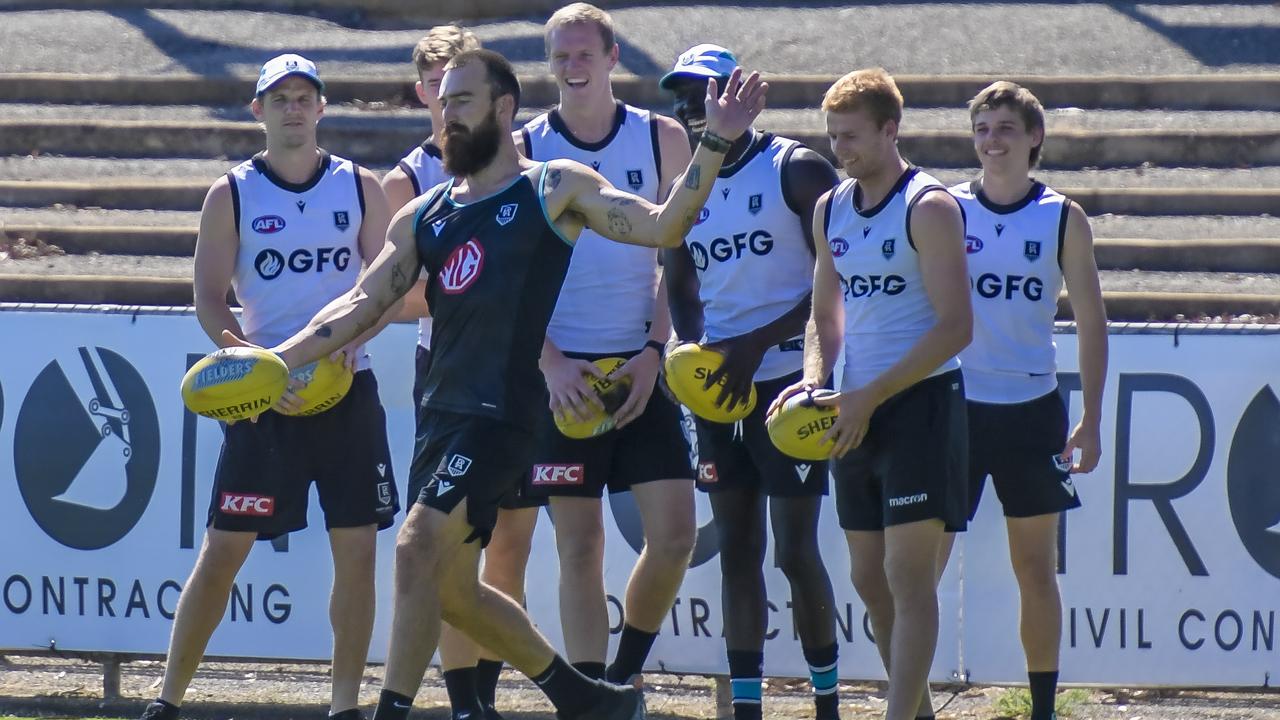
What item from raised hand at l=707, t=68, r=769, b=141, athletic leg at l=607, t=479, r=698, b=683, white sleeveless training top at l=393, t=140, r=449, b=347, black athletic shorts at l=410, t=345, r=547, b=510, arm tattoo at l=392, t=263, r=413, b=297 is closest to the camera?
raised hand at l=707, t=68, r=769, b=141

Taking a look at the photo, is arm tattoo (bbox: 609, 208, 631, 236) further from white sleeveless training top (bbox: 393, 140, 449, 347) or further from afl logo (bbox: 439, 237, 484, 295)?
white sleeveless training top (bbox: 393, 140, 449, 347)

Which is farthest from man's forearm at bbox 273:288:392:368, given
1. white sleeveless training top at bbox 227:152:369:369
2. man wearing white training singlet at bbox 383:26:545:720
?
man wearing white training singlet at bbox 383:26:545:720

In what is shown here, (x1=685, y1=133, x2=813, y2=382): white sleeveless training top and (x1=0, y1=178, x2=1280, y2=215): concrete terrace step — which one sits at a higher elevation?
(x1=0, y1=178, x2=1280, y2=215): concrete terrace step

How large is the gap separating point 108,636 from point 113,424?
86 centimetres

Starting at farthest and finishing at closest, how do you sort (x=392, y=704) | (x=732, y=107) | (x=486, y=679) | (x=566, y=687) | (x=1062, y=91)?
1. (x=1062, y=91)
2. (x=486, y=679)
3. (x=566, y=687)
4. (x=392, y=704)
5. (x=732, y=107)

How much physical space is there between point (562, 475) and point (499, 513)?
1.31 ft

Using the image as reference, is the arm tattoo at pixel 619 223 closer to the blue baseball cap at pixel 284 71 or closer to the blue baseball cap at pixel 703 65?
the blue baseball cap at pixel 703 65

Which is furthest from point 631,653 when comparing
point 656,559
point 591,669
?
point 656,559

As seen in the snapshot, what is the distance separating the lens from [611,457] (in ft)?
17.5

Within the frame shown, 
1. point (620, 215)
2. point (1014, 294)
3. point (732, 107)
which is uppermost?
point (732, 107)

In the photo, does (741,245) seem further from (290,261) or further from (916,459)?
(290,261)

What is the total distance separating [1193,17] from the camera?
41.9ft

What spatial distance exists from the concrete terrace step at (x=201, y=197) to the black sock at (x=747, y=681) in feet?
18.6

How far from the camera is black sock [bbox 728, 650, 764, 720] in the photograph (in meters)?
5.24
